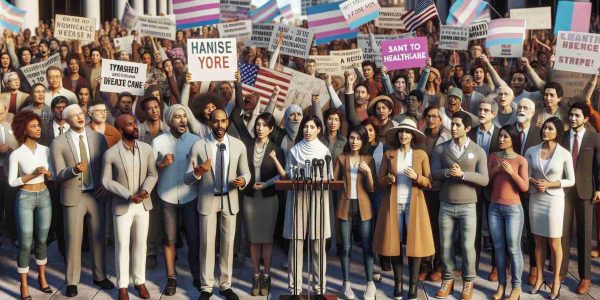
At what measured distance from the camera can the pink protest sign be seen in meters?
13.3

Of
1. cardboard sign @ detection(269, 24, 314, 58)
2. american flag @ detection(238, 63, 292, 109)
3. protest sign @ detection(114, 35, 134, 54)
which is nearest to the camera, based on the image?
american flag @ detection(238, 63, 292, 109)

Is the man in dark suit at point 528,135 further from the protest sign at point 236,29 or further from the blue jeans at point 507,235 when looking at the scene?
the protest sign at point 236,29

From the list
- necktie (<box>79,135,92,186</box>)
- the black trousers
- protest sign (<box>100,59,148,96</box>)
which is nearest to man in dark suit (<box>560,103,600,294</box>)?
the black trousers

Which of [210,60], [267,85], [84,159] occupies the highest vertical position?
[210,60]

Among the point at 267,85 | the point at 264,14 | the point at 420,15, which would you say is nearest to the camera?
the point at 267,85

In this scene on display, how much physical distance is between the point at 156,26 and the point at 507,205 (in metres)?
8.47

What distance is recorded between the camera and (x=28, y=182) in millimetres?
8742

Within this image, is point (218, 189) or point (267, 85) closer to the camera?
point (218, 189)

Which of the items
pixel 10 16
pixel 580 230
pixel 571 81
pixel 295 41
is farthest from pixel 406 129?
pixel 10 16

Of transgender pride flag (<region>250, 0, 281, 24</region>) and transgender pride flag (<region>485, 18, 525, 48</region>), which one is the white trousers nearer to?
transgender pride flag (<region>485, 18, 525, 48</region>)

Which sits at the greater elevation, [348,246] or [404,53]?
[404,53]

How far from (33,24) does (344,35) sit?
20.7m

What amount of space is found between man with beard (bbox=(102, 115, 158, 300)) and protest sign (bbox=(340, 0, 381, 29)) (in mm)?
6886

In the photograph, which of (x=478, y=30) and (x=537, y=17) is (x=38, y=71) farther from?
(x=537, y=17)
